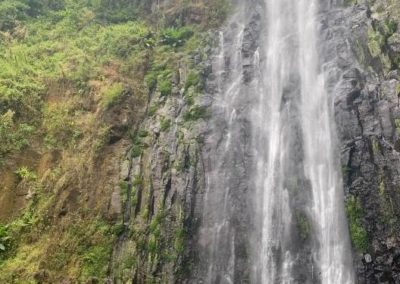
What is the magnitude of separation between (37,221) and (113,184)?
8.66 ft

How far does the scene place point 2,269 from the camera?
12.9 metres

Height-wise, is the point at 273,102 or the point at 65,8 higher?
the point at 65,8

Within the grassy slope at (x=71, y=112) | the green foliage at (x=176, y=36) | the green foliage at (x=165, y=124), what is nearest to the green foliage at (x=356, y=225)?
the green foliage at (x=165, y=124)

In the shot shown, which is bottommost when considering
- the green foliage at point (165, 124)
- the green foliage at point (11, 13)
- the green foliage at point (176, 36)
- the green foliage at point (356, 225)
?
the green foliage at point (356, 225)

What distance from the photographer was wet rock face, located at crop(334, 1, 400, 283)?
42.1 ft

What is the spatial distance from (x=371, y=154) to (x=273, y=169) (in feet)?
10.6

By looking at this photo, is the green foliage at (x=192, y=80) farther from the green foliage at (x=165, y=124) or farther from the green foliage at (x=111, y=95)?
the green foliage at (x=111, y=95)

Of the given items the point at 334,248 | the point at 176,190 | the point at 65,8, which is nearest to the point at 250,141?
the point at 176,190

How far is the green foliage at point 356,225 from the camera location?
43.3ft

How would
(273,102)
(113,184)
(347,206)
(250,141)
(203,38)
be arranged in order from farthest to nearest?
(203,38) → (273,102) → (250,141) → (113,184) → (347,206)

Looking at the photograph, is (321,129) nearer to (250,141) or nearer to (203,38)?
(250,141)

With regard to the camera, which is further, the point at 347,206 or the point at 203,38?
the point at 203,38

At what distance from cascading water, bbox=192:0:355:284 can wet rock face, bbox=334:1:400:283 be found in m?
0.45

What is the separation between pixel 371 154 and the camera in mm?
14094
